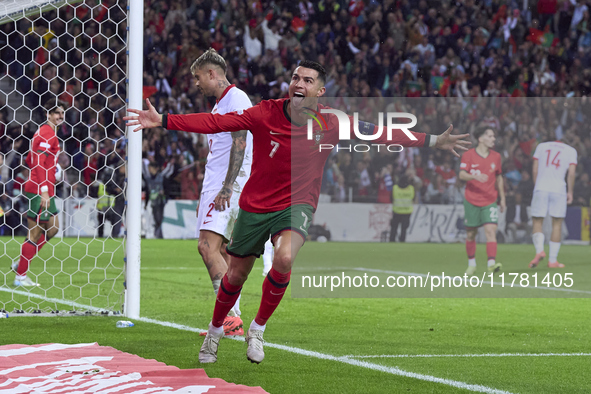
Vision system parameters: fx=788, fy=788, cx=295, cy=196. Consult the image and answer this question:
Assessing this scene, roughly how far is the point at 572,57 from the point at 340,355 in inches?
750

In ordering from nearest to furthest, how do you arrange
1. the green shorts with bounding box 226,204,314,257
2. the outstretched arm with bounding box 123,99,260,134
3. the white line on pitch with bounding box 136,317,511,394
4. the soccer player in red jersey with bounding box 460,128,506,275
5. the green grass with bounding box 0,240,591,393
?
the white line on pitch with bounding box 136,317,511,394, the green grass with bounding box 0,240,591,393, the outstretched arm with bounding box 123,99,260,134, the green shorts with bounding box 226,204,314,257, the soccer player in red jersey with bounding box 460,128,506,275

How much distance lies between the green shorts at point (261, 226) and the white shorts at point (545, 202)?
26.0ft

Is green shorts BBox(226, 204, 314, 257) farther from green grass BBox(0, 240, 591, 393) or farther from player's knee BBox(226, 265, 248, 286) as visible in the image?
green grass BBox(0, 240, 591, 393)

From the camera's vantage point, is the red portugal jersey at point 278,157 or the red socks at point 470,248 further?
the red socks at point 470,248

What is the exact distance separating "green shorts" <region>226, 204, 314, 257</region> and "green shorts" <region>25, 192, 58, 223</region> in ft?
14.5

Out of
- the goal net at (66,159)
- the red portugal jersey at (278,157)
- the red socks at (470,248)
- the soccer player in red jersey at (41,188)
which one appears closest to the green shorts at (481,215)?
the red socks at (470,248)

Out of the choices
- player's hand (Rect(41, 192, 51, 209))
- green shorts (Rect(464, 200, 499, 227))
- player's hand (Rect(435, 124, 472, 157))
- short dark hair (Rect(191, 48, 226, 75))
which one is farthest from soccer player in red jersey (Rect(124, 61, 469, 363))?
→ green shorts (Rect(464, 200, 499, 227))

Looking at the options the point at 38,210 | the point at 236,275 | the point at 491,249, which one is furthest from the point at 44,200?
the point at 491,249

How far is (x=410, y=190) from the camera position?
15.2 meters

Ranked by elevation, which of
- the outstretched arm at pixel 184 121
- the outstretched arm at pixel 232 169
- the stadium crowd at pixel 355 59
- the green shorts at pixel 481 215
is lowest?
the green shorts at pixel 481 215

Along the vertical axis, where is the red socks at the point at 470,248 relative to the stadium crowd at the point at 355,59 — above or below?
below

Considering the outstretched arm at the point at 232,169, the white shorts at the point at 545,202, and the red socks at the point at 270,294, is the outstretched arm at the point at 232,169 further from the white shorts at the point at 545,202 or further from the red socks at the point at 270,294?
the white shorts at the point at 545,202

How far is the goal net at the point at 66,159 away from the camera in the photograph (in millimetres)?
7094

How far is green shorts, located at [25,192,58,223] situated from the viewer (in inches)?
323
